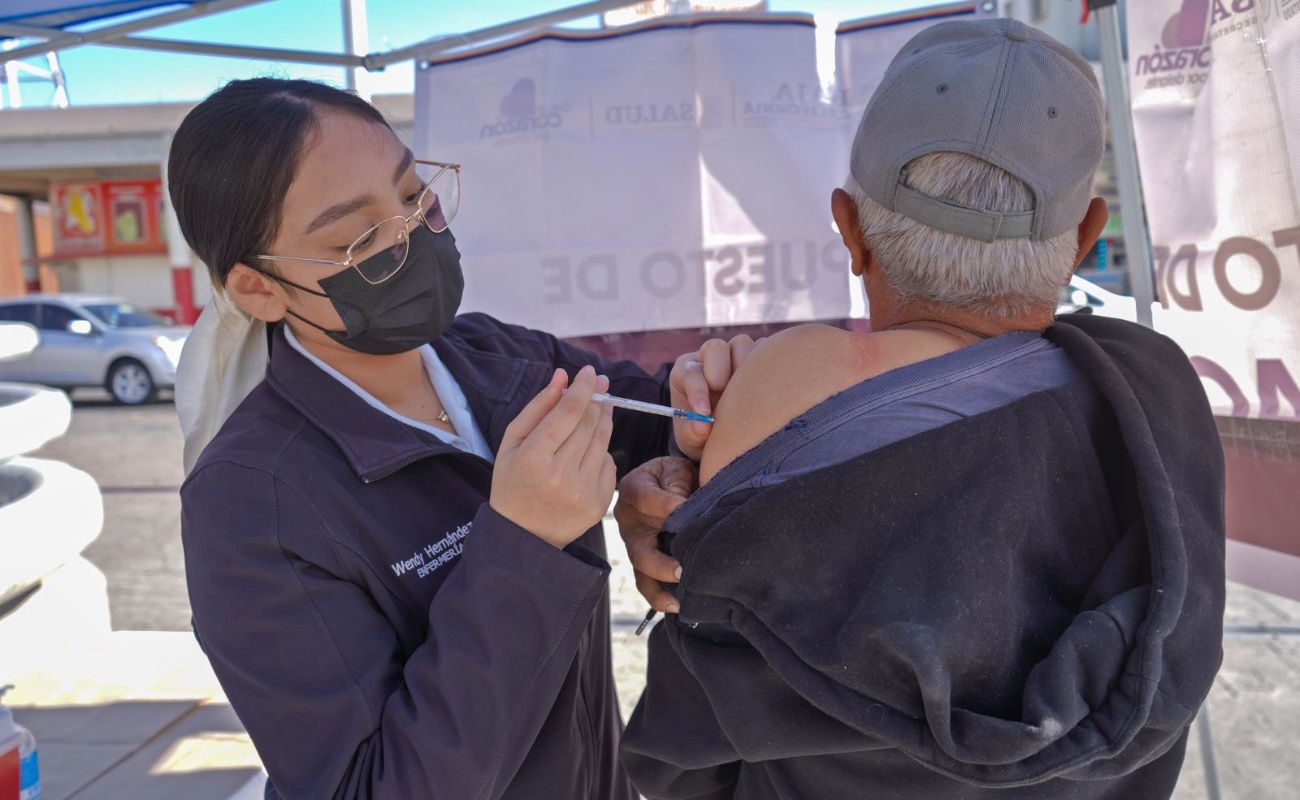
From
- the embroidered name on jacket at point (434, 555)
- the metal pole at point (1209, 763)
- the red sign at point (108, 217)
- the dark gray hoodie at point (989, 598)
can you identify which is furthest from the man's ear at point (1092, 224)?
the red sign at point (108, 217)

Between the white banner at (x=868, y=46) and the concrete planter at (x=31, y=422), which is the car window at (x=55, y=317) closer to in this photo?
the concrete planter at (x=31, y=422)

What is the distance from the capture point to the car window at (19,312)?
12156 mm

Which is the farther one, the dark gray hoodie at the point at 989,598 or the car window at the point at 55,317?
the car window at the point at 55,317

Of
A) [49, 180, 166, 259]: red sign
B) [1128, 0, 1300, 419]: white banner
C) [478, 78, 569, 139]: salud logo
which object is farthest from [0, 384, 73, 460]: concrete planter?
[49, 180, 166, 259]: red sign

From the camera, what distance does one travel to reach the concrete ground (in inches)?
117

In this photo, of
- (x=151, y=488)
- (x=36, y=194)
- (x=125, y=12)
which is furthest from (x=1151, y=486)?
(x=36, y=194)

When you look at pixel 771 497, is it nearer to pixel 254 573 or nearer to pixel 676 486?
pixel 676 486

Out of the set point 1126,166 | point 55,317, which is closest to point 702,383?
point 1126,166

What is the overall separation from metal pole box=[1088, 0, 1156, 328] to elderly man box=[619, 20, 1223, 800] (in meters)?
1.21

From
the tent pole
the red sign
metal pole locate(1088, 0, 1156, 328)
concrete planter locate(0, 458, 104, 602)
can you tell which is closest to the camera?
metal pole locate(1088, 0, 1156, 328)

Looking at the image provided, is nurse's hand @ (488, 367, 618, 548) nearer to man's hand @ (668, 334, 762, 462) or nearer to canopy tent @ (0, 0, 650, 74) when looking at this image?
man's hand @ (668, 334, 762, 462)

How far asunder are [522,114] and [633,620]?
2.31 meters

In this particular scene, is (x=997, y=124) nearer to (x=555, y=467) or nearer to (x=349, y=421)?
(x=555, y=467)

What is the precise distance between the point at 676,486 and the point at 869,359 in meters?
0.33
